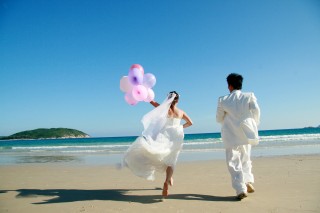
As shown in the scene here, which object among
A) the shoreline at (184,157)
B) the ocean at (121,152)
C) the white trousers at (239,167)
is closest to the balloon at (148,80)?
the white trousers at (239,167)

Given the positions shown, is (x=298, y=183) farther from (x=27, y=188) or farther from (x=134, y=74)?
(x=27, y=188)

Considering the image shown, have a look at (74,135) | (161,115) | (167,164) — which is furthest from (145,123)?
(74,135)

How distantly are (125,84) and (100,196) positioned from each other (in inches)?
82.0

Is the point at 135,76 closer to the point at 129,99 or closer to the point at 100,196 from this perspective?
the point at 129,99

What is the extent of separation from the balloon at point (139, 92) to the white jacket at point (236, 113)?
144cm

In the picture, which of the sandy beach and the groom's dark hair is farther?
the groom's dark hair

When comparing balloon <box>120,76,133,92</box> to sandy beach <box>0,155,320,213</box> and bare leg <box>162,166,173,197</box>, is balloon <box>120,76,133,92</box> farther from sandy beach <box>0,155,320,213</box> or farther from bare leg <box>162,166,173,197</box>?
sandy beach <box>0,155,320,213</box>

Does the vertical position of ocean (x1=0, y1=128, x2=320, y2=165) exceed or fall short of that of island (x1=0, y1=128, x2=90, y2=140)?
it falls short

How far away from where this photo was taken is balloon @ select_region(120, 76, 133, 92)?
17.0 feet

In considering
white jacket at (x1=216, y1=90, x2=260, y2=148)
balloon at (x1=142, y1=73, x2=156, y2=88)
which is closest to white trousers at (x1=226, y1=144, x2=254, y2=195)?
white jacket at (x1=216, y1=90, x2=260, y2=148)

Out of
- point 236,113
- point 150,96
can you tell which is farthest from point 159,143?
point 236,113

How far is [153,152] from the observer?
15.1ft

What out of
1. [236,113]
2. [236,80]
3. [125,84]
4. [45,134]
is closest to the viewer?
[236,113]

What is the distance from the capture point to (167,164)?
15.6 feet
